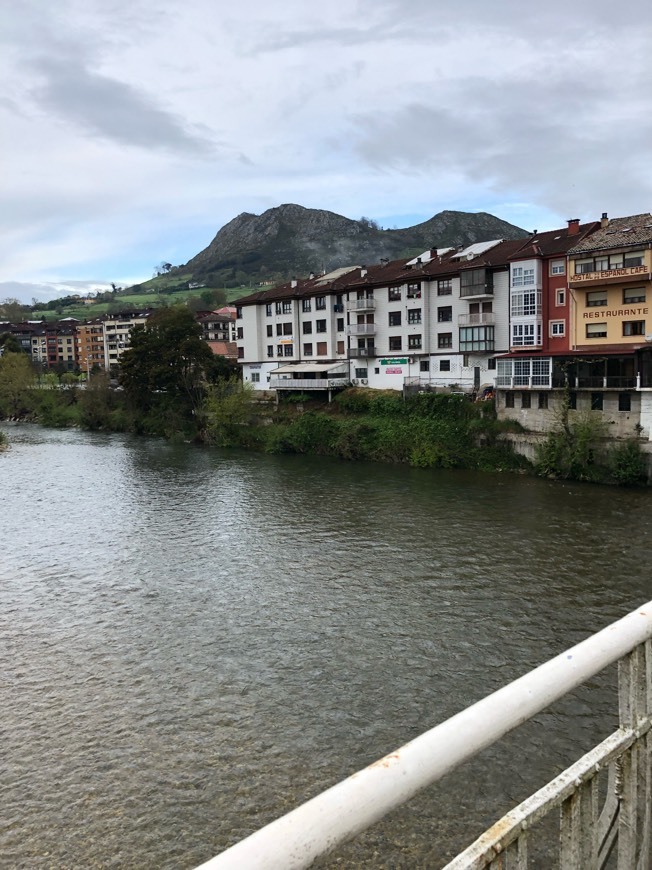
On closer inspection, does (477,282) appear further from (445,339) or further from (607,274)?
(607,274)

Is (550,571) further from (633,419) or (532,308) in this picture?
(532,308)

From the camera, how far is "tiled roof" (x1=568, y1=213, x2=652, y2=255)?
1453 inches

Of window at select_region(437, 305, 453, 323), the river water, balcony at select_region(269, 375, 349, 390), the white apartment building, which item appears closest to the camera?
the river water

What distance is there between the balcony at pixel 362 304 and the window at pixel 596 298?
61.9 ft

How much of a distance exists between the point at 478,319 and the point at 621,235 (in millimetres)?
11694

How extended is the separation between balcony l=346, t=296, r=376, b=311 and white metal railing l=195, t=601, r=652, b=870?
52969mm

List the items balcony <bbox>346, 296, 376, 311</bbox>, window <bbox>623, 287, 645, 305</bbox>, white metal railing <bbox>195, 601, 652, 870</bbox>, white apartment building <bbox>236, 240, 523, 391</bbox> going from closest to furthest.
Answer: white metal railing <bbox>195, 601, 652, 870</bbox> < window <bbox>623, 287, 645, 305</bbox> < white apartment building <bbox>236, 240, 523, 391</bbox> < balcony <bbox>346, 296, 376, 311</bbox>

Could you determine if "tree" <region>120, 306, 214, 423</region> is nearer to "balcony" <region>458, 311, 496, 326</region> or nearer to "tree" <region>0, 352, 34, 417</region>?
"tree" <region>0, 352, 34, 417</region>

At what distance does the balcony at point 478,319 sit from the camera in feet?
156

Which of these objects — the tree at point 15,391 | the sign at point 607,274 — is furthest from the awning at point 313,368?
the tree at point 15,391

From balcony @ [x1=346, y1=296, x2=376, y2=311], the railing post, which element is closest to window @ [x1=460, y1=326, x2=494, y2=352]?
balcony @ [x1=346, y1=296, x2=376, y2=311]

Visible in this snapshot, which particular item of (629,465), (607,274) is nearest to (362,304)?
(607,274)

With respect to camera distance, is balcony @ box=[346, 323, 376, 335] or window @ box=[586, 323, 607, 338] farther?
balcony @ box=[346, 323, 376, 335]

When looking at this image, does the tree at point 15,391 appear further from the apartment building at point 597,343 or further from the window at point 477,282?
the apartment building at point 597,343
